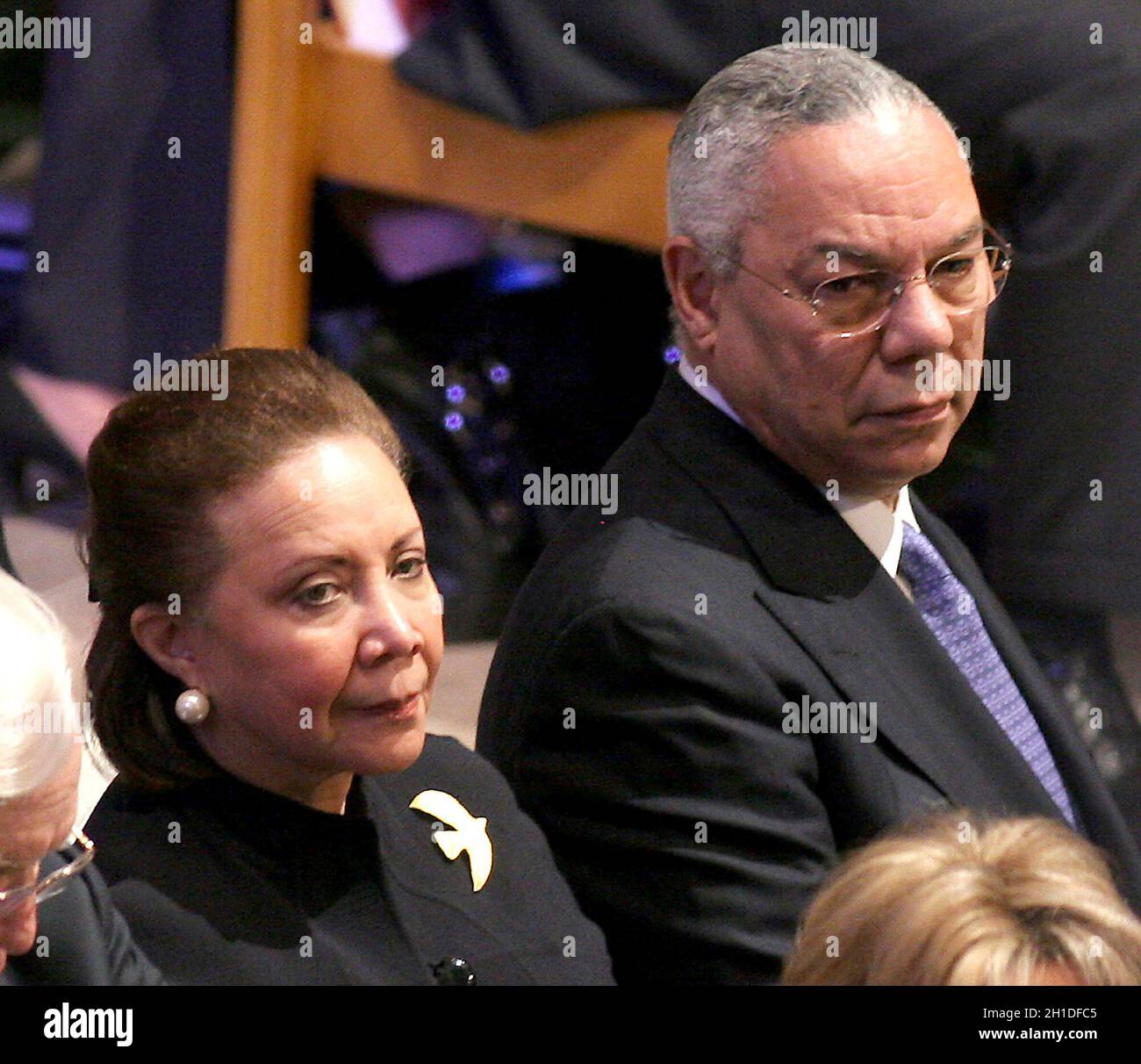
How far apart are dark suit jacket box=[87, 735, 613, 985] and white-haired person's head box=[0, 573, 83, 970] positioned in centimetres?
8

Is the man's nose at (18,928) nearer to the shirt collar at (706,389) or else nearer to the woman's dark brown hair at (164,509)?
the woman's dark brown hair at (164,509)

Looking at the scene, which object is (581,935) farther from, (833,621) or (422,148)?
(422,148)

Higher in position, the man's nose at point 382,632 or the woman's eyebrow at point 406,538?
the woman's eyebrow at point 406,538

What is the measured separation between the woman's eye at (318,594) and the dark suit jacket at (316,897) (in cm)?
10

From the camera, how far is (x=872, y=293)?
1.28 m

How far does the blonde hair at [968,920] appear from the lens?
2.93 ft

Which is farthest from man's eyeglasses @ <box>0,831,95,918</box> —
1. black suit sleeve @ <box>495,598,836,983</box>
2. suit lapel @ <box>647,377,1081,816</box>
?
suit lapel @ <box>647,377,1081,816</box>

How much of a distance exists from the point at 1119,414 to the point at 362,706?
3.38 ft

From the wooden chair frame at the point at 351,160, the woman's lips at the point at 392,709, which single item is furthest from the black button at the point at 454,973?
the wooden chair frame at the point at 351,160

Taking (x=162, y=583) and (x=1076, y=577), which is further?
(x=1076, y=577)

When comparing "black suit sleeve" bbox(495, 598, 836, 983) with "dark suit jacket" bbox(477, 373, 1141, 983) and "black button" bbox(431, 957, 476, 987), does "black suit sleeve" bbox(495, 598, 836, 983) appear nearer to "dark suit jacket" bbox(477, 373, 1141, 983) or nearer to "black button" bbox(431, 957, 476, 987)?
"dark suit jacket" bbox(477, 373, 1141, 983)

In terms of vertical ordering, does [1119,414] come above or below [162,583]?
above

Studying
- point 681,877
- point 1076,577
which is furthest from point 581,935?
point 1076,577

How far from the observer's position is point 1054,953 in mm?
903
